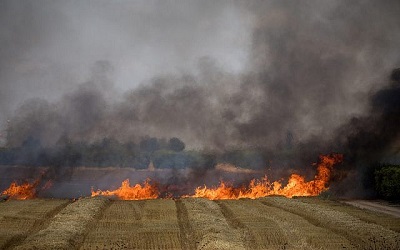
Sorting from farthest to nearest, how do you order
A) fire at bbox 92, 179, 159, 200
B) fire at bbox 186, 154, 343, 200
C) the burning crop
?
fire at bbox 186, 154, 343, 200 < the burning crop < fire at bbox 92, 179, 159, 200

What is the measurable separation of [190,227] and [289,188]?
2555cm

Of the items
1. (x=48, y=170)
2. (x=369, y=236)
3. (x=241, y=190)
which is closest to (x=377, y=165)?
(x=241, y=190)

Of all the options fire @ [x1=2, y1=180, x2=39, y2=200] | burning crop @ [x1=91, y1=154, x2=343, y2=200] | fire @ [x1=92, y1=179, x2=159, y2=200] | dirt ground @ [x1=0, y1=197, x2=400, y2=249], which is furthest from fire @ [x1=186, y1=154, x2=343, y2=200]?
fire @ [x1=2, y1=180, x2=39, y2=200]

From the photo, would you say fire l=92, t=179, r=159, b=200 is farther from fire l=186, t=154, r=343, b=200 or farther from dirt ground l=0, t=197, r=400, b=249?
dirt ground l=0, t=197, r=400, b=249

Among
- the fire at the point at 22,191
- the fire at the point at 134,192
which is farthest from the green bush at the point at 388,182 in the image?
the fire at the point at 22,191

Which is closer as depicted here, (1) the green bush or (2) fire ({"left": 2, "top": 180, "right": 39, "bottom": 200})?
(1) the green bush

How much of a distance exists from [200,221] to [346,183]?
92.7 feet

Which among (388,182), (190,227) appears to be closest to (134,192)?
(190,227)

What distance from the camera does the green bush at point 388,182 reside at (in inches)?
1431

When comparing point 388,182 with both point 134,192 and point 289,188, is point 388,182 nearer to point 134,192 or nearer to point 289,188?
point 289,188

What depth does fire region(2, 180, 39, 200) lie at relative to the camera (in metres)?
38.7

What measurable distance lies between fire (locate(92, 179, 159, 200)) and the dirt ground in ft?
37.9

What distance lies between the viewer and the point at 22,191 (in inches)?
1612

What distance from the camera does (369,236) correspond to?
1836 cm
